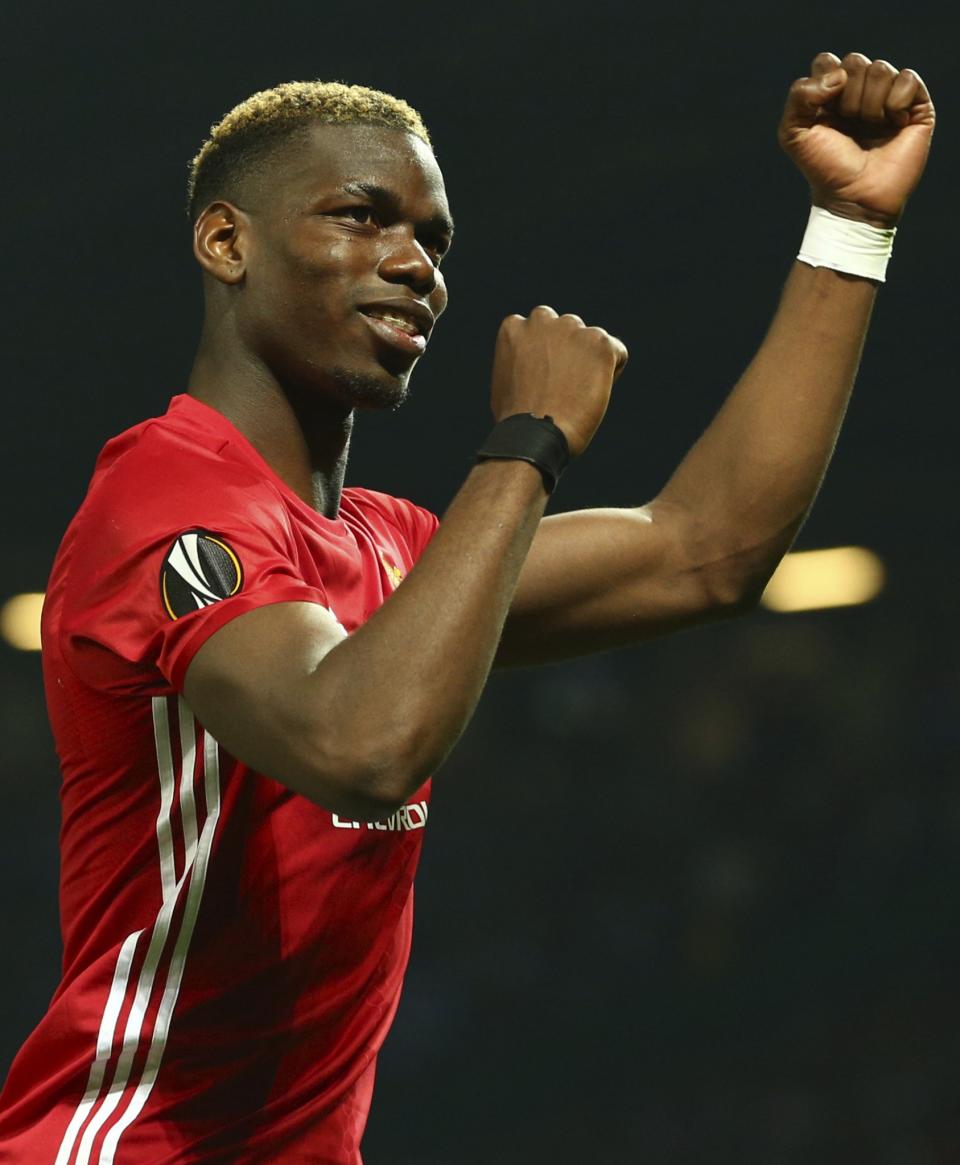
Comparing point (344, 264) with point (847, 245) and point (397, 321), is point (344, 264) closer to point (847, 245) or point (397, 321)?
point (397, 321)

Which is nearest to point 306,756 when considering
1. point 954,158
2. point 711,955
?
point 954,158

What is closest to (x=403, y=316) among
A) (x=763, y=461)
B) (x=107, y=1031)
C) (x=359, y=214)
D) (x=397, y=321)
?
(x=397, y=321)

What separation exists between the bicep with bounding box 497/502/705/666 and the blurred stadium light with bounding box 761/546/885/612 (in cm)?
581

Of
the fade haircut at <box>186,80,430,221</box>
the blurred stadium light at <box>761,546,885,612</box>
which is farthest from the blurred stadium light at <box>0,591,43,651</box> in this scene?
the fade haircut at <box>186,80,430,221</box>

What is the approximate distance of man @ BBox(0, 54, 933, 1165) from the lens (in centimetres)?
A: 132

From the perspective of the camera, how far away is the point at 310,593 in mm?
1385

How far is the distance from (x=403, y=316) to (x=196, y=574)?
43 cm

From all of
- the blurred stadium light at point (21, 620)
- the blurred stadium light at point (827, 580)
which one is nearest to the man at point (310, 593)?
the blurred stadium light at point (21, 620)

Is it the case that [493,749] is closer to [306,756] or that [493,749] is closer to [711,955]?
[711,955]

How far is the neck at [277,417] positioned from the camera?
1730mm

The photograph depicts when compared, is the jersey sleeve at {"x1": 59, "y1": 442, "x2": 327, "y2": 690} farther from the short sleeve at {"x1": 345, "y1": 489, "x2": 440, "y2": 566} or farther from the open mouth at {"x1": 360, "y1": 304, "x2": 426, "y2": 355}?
the short sleeve at {"x1": 345, "y1": 489, "x2": 440, "y2": 566}

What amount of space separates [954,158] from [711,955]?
3.13 metres

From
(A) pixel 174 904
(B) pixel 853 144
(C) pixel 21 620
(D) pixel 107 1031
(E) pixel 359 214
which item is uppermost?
(B) pixel 853 144

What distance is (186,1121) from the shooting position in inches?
60.5
